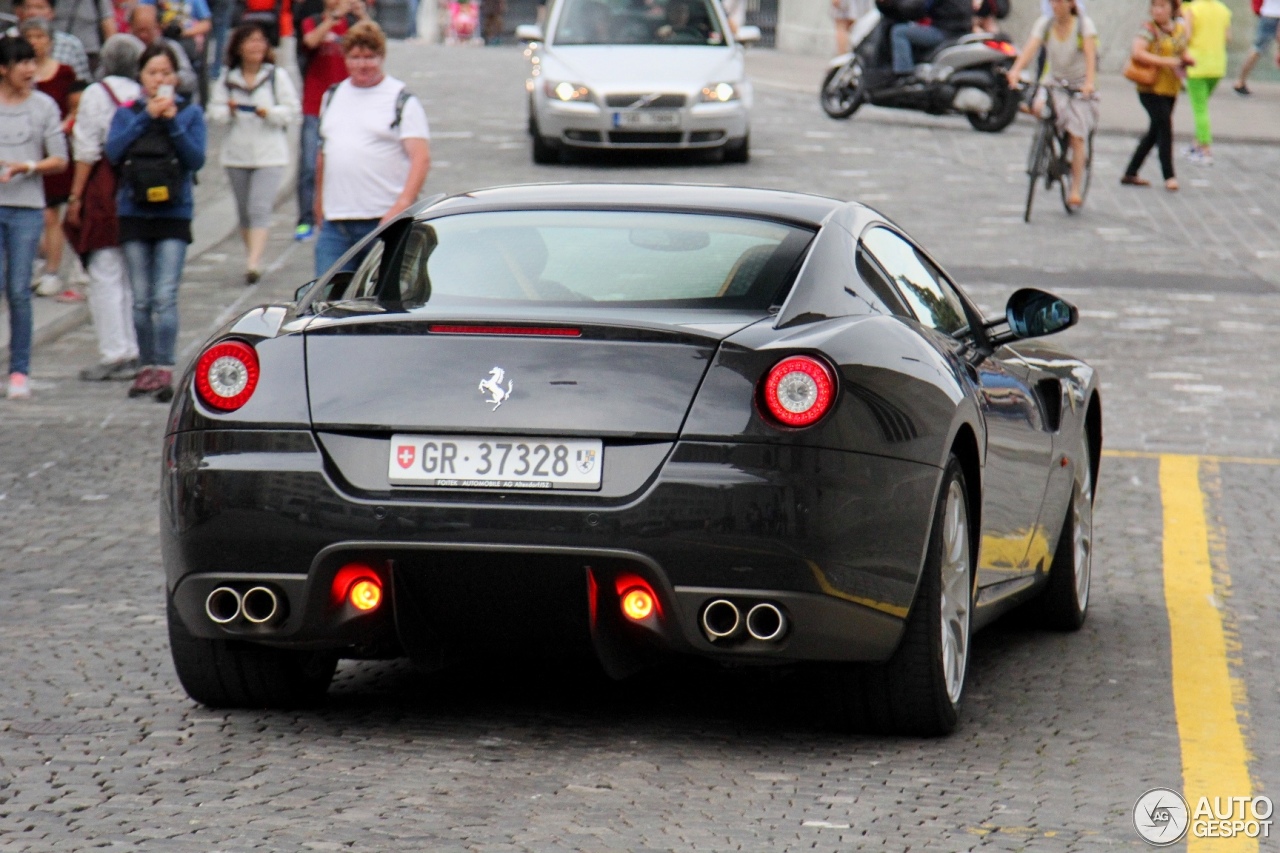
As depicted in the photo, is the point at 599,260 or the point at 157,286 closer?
the point at 599,260

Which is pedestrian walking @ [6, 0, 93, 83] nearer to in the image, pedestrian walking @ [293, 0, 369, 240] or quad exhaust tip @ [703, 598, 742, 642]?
pedestrian walking @ [293, 0, 369, 240]

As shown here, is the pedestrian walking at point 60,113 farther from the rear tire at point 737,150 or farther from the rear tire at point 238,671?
the rear tire at point 238,671

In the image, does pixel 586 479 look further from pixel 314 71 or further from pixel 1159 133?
pixel 1159 133

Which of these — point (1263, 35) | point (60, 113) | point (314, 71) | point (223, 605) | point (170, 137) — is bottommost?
point (1263, 35)

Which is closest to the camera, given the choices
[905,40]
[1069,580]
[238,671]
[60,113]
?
[238,671]

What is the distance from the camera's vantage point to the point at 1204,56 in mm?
22516

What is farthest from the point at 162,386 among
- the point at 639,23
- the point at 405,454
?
the point at 639,23

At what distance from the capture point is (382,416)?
495cm

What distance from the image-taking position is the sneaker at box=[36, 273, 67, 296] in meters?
14.6

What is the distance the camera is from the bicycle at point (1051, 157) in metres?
18.6

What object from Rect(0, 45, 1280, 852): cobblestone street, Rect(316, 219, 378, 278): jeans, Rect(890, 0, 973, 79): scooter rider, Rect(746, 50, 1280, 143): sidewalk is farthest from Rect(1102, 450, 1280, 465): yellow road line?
Rect(890, 0, 973, 79): scooter rider

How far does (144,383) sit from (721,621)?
716 cm

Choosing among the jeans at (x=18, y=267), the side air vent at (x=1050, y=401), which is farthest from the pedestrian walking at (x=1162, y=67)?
the side air vent at (x=1050, y=401)

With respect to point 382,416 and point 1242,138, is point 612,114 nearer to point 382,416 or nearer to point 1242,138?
point 1242,138
